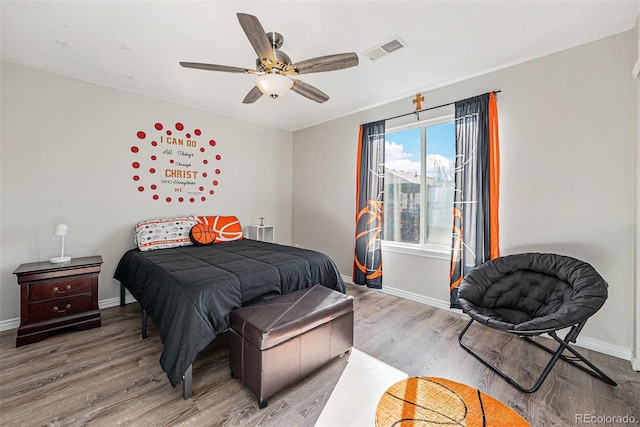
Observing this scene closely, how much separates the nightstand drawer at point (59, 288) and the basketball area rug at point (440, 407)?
9.56ft

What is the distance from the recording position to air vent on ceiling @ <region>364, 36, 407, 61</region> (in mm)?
2291

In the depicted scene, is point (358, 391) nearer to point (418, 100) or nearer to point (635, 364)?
point (635, 364)

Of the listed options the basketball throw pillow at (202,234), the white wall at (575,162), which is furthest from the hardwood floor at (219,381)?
the basketball throw pillow at (202,234)

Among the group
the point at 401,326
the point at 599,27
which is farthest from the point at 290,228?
the point at 599,27

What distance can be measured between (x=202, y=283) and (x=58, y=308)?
179 cm

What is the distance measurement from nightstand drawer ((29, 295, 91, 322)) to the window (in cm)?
351

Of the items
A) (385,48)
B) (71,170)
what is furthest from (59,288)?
(385,48)

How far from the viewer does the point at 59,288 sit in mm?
2520

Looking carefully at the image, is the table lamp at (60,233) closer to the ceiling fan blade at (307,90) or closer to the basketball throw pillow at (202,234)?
the basketball throw pillow at (202,234)

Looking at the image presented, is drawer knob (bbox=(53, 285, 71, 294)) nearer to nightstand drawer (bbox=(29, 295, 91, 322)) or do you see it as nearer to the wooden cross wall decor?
nightstand drawer (bbox=(29, 295, 91, 322))

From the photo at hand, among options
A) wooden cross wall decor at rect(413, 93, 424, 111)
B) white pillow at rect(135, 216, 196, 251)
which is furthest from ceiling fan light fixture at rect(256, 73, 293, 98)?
white pillow at rect(135, 216, 196, 251)

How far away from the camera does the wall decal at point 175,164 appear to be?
342cm

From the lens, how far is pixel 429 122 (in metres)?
3.28

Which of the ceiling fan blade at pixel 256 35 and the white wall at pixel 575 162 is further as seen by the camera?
the white wall at pixel 575 162
